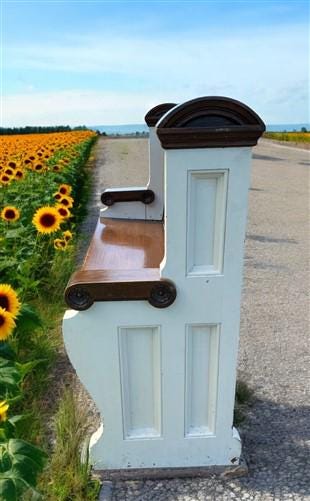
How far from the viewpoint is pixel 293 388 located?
8.33 ft

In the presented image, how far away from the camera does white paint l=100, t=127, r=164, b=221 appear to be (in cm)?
295

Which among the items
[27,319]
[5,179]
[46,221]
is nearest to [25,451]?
[27,319]

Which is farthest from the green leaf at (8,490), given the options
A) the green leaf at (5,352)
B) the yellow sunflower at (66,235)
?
the yellow sunflower at (66,235)

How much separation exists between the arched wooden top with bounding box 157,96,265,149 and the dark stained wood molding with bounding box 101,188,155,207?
1.48 meters

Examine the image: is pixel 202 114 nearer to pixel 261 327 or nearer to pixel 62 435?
pixel 62 435

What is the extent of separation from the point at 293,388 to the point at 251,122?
154 cm

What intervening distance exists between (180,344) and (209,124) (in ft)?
2.47

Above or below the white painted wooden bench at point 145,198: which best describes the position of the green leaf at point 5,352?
below

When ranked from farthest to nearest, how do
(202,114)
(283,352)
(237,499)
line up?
(283,352) < (237,499) < (202,114)

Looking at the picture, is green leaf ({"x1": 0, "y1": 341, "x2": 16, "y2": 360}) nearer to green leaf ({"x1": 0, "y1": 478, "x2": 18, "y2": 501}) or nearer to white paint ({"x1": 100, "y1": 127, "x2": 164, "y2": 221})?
green leaf ({"x1": 0, "y1": 478, "x2": 18, "y2": 501})

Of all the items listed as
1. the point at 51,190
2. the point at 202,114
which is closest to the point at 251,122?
the point at 202,114

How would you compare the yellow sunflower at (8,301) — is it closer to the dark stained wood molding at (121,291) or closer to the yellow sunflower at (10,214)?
the dark stained wood molding at (121,291)

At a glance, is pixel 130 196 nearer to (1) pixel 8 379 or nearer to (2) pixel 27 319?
(2) pixel 27 319

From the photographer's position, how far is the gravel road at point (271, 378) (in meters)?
1.85
